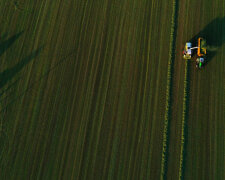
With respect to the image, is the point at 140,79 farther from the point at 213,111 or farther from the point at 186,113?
the point at 213,111

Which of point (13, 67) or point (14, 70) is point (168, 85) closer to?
point (14, 70)

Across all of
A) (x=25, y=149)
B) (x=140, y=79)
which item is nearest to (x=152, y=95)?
(x=140, y=79)

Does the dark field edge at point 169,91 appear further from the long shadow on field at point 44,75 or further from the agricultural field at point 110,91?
the long shadow on field at point 44,75

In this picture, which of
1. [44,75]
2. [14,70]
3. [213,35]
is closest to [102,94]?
[44,75]

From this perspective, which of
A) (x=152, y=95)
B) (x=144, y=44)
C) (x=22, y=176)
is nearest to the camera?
(x=22, y=176)

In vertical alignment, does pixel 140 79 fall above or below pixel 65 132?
above

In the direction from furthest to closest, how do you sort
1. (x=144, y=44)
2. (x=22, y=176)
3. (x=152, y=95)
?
(x=144, y=44), (x=152, y=95), (x=22, y=176)

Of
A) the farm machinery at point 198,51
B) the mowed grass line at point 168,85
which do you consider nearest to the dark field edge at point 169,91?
the mowed grass line at point 168,85
